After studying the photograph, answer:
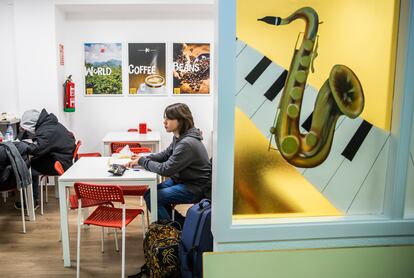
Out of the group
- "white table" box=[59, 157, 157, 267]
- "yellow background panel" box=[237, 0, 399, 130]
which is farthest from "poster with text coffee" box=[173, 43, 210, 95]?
"yellow background panel" box=[237, 0, 399, 130]

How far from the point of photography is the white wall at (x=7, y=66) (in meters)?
5.27

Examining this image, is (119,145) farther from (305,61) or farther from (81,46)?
(305,61)

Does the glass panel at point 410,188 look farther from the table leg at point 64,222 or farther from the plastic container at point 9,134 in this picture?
the plastic container at point 9,134

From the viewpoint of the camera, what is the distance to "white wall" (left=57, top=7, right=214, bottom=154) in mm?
5695

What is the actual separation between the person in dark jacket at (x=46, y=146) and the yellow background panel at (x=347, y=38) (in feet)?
11.0

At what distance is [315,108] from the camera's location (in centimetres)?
176

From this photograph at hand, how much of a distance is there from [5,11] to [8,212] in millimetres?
2618

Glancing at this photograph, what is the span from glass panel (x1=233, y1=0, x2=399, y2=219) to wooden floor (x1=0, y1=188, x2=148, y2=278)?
181cm

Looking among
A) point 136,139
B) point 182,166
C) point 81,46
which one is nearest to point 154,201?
point 182,166

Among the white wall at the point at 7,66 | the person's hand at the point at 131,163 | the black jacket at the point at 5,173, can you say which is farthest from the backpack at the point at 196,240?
the white wall at the point at 7,66

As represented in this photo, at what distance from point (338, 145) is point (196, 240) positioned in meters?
1.10

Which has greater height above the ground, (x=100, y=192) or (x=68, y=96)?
(x=68, y=96)

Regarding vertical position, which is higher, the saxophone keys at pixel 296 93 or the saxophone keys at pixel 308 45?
the saxophone keys at pixel 308 45

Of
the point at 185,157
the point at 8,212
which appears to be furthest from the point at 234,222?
the point at 8,212
